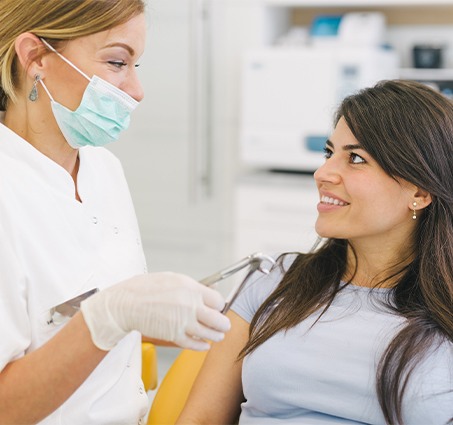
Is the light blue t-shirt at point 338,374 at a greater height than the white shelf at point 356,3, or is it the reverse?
the white shelf at point 356,3

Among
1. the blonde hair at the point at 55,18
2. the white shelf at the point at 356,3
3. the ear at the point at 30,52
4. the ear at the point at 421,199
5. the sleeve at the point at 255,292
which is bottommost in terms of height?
the sleeve at the point at 255,292

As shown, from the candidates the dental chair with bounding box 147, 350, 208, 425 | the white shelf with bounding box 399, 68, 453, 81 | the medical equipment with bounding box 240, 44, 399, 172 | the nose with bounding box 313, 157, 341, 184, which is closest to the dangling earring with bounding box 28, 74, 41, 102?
the nose with bounding box 313, 157, 341, 184

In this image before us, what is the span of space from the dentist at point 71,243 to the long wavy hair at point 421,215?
1.21ft

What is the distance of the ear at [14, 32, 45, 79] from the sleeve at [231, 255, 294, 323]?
0.70 metres

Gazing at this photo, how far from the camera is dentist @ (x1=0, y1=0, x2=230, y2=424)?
1.22 meters

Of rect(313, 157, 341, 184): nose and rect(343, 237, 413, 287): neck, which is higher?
rect(313, 157, 341, 184): nose

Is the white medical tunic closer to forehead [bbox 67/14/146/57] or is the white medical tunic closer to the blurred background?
forehead [bbox 67/14/146/57]

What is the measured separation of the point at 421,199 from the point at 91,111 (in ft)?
2.50

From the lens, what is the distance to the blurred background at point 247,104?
3684 mm

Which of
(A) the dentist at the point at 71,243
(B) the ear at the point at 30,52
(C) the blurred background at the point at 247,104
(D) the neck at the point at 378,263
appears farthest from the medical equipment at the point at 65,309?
(C) the blurred background at the point at 247,104

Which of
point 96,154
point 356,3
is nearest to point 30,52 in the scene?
point 96,154

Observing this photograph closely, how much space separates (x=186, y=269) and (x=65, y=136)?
2.75m

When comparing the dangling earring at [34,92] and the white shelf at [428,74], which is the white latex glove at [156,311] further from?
the white shelf at [428,74]

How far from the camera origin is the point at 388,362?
5.16 feet
